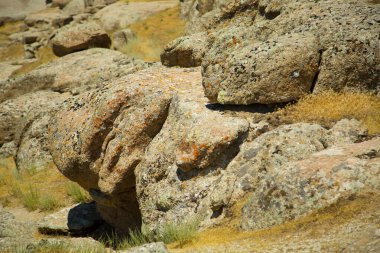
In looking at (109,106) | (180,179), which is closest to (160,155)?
(180,179)

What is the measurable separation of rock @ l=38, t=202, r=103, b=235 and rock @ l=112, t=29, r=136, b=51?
64.4 feet

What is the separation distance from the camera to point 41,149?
2452 centimetres

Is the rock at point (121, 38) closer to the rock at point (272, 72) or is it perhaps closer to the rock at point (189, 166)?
the rock at point (189, 166)

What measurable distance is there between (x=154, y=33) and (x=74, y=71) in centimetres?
1153

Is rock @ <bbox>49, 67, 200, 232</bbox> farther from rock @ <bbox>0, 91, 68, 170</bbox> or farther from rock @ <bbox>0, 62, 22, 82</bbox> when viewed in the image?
rock @ <bbox>0, 62, 22, 82</bbox>

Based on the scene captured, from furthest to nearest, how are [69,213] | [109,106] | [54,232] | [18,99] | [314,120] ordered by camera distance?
[18,99] → [69,213] → [54,232] → [109,106] → [314,120]

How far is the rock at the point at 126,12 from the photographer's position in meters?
44.5

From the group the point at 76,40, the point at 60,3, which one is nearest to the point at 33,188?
the point at 76,40

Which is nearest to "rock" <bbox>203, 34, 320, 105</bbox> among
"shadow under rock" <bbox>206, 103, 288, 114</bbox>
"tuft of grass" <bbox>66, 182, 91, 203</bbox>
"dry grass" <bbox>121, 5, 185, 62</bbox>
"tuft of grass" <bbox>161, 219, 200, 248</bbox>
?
"shadow under rock" <bbox>206, 103, 288, 114</bbox>

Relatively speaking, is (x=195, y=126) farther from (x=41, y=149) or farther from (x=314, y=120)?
(x=41, y=149)

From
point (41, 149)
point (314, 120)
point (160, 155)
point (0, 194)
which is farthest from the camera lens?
point (41, 149)

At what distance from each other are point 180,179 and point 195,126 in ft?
4.97

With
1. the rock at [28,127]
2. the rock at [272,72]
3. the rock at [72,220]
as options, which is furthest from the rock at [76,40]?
the rock at [272,72]

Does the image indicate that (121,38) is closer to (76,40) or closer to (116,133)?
(76,40)
